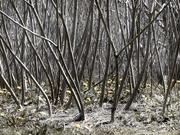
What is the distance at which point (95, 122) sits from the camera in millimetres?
3721

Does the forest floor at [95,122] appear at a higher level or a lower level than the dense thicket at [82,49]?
lower

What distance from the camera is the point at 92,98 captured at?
5.25 m

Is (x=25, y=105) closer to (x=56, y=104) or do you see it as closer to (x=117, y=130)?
(x=56, y=104)

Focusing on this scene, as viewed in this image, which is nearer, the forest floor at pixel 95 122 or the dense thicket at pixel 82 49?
the forest floor at pixel 95 122

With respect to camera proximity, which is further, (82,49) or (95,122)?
(82,49)

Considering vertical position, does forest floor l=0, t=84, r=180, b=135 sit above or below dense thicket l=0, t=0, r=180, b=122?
below

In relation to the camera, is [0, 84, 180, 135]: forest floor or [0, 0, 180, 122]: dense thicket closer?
[0, 84, 180, 135]: forest floor

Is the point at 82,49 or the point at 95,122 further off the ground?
the point at 82,49

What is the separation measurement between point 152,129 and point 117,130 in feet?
1.19

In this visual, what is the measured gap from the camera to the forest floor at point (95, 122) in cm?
330

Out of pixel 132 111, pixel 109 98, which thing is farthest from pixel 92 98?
pixel 132 111

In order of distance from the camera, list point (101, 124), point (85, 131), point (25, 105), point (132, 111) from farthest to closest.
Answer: point (25, 105), point (132, 111), point (101, 124), point (85, 131)

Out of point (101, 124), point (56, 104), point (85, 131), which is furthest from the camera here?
point (56, 104)

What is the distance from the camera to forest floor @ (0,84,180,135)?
3.30m
